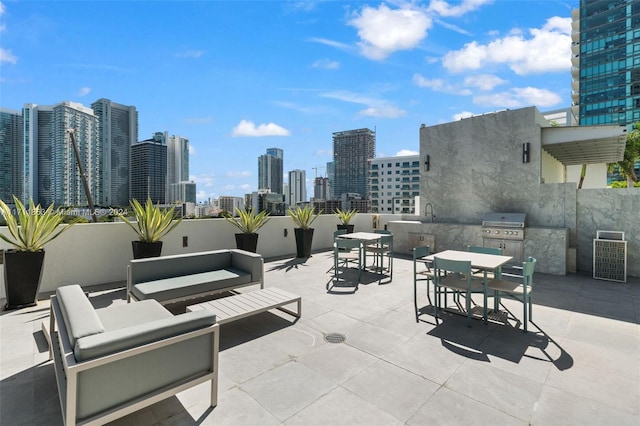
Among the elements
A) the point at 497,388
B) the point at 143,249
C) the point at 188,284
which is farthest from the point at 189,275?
the point at 497,388

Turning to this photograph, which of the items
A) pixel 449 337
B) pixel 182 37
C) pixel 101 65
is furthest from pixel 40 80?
pixel 449 337

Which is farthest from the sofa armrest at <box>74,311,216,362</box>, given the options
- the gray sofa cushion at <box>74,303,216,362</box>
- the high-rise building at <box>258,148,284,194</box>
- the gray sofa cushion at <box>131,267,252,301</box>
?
the high-rise building at <box>258,148,284,194</box>

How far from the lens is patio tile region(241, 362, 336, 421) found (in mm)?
2180

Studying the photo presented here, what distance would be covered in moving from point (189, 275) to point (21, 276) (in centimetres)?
232

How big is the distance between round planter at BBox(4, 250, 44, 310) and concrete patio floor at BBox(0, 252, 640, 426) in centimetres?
24

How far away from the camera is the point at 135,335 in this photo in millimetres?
1843

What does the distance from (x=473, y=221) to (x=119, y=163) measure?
2741 cm

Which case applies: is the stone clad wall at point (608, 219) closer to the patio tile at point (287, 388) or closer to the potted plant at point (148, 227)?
the patio tile at point (287, 388)

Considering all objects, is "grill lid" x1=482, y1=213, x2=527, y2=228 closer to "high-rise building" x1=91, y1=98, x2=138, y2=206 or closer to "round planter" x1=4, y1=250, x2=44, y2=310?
"round planter" x1=4, y1=250, x2=44, y2=310

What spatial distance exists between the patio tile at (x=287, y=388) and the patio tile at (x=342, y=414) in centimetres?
7

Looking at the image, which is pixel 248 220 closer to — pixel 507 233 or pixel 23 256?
pixel 23 256

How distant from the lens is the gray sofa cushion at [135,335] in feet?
5.54

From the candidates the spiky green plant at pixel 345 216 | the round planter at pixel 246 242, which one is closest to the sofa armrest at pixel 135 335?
the round planter at pixel 246 242

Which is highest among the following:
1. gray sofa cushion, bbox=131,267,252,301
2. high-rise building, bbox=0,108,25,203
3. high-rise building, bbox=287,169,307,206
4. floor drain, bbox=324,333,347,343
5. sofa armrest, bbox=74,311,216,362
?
high-rise building, bbox=287,169,307,206
